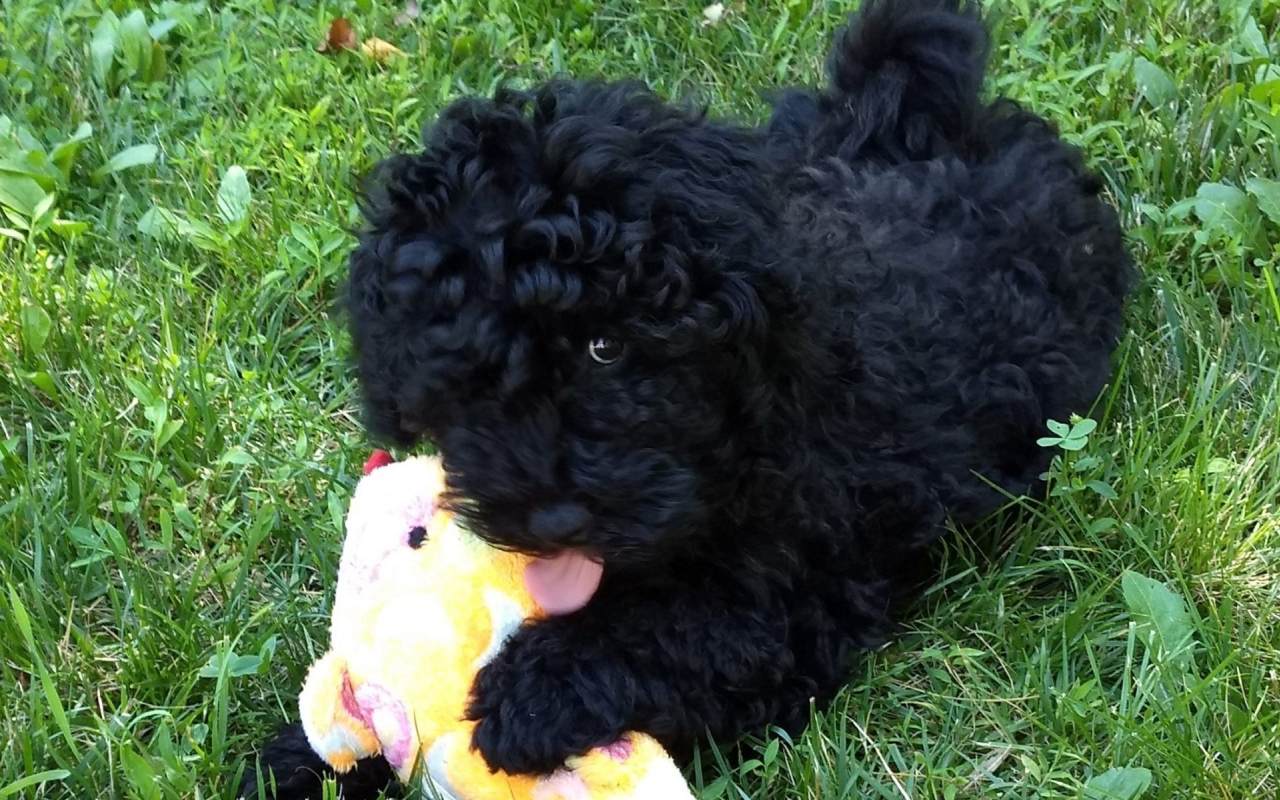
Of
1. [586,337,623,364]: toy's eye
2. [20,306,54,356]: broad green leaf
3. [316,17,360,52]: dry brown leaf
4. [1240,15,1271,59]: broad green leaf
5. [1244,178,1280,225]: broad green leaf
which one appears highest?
[1240,15,1271,59]: broad green leaf

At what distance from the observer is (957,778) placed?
232 cm

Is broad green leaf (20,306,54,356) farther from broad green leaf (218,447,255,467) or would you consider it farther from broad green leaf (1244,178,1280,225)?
broad green leaf (1244,178,1280,225)

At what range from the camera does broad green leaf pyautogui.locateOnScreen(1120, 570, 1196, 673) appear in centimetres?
234

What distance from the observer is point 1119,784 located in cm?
214

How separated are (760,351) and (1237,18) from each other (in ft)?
8.51

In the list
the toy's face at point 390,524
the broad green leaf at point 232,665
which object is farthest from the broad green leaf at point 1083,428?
the broad green leaf at point 232,665

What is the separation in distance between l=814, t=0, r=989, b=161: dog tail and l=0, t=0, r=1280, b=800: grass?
0.61m

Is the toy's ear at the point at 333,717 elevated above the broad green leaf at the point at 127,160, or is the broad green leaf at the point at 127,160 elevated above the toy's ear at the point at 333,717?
the toy's ear at the point at 333,717

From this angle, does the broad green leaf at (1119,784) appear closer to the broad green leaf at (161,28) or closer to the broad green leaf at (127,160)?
the broad green leaf at (127,160)

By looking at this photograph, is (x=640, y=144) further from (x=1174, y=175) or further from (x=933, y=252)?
(x=1174, y=175)

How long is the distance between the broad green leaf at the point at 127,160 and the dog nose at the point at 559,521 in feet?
8.07

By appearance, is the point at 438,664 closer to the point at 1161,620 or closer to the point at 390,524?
the point at 390,524

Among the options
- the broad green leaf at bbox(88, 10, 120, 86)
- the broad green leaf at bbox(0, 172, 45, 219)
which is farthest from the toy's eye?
the broad green leaf at bbox(88, 10, 120, 86)

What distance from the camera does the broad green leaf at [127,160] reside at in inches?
151
